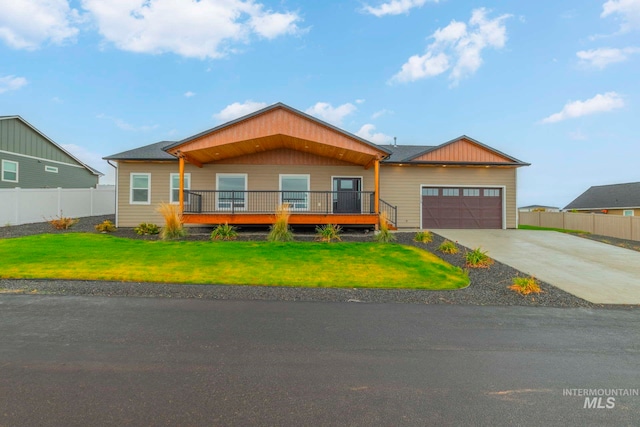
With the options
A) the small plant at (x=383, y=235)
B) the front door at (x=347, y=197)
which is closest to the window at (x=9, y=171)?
the front door at (x=347, y=197)

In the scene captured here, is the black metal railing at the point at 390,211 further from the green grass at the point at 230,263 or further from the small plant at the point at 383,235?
the green grass at the point at 230,263

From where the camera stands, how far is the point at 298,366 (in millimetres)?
3221

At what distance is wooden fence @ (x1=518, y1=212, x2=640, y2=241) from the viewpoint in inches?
587

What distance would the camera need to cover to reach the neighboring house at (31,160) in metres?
18.2

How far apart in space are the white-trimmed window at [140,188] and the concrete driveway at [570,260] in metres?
14.7

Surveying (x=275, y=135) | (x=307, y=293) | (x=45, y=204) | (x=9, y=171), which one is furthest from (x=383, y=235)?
(x=9, y=171)

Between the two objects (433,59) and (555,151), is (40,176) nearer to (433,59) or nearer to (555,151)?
(433,59)

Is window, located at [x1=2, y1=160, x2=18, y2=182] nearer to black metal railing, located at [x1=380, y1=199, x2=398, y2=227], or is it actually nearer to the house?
the house

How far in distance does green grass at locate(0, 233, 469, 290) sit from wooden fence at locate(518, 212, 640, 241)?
13.0m

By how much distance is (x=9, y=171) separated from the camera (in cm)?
1831

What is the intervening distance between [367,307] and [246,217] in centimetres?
862

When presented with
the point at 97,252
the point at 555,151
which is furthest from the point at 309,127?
the point at 555,151

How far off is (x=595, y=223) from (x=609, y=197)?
22685mm

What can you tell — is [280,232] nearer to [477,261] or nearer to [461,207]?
[477,261]
